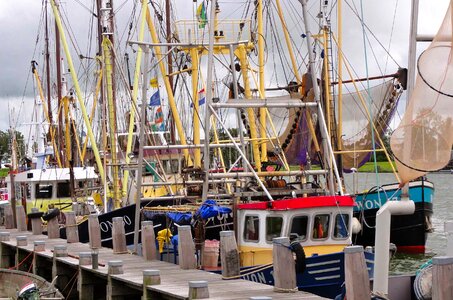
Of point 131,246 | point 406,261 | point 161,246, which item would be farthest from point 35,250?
point 406,261

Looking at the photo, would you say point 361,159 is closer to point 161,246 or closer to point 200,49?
point 200,49

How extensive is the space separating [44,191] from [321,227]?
931 inches

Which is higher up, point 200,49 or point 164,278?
point 200,49

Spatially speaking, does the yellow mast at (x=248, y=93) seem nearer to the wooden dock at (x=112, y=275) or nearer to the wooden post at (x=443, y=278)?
the wooden dock at (x=112, y=275)

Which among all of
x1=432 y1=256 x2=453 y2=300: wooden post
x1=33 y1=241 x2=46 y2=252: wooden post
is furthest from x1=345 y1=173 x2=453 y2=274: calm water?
x1=432 y1=256 x2=453 y2=300: wooden post

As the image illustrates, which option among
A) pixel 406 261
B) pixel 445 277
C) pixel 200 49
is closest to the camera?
pixel 445 277

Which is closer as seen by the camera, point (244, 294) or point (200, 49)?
point (244, 294)

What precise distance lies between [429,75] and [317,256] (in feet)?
34.7

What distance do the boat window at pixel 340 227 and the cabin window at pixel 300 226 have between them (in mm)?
793

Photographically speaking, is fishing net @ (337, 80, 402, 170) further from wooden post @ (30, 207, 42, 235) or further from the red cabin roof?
the red cabin roof

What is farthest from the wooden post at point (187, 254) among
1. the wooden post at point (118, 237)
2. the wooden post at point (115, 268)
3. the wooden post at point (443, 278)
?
the wooden post at point (443, 278)

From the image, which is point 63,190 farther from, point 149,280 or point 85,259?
point 149,280

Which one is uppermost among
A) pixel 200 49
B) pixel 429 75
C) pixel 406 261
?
pixel 200 49

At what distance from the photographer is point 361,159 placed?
43.1m
